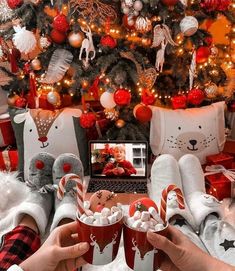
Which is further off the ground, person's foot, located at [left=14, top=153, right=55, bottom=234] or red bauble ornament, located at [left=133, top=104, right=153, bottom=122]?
red bauble ornament, located at [left=133, top=104, right=153, bottom=122]

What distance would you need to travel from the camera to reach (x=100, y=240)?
93cm

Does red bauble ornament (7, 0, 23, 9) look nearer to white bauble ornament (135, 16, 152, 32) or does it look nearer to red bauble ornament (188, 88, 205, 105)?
white bauble ornament (135, 16, 152, 32)

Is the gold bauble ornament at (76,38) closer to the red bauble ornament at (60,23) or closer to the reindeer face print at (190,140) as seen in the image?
the red bauble ornament at (60,23)

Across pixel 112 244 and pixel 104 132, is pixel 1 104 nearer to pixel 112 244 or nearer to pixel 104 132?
pixel 104 132

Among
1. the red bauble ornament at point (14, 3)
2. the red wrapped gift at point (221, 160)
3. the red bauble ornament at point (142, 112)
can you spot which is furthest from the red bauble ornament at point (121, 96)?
the red bauble ornament at point (14, 3)

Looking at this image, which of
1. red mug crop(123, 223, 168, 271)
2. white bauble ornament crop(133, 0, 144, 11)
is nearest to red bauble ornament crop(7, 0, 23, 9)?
white bauble ornament crop(133, 0, 144, 11)

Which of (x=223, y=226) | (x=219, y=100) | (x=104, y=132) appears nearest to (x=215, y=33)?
(x=219, y=100)

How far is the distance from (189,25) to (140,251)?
123 cm

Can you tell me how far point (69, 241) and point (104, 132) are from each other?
119 centimetres

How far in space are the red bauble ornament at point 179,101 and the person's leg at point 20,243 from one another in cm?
103

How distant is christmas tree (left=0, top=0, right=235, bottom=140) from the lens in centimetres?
182

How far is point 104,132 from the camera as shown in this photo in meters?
2.16

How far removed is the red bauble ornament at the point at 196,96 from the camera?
1.99m

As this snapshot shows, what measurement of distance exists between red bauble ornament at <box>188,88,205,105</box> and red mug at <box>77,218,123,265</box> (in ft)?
3.97
